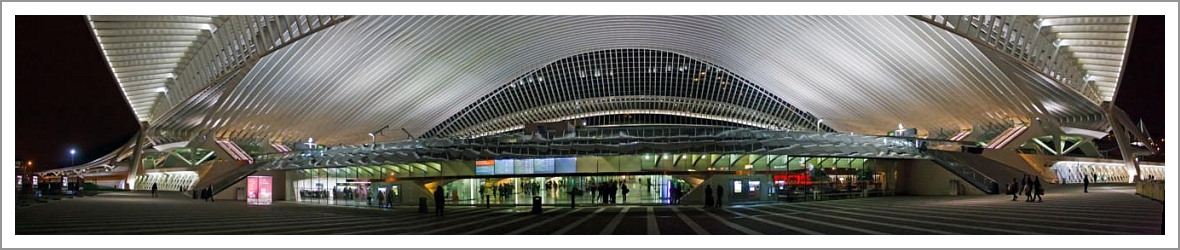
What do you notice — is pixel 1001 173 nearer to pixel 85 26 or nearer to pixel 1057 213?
pixel 1057 213

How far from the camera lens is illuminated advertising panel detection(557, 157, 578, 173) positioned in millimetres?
34625

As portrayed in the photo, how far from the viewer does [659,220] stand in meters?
21.4

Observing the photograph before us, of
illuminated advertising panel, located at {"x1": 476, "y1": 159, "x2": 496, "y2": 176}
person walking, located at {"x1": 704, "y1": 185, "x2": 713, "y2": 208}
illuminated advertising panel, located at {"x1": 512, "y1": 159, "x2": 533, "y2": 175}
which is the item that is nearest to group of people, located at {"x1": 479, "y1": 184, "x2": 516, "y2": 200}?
illuminated advertising panel, located at {"x1": 476, "y1": 159, "x2": 496, "y2": 176}

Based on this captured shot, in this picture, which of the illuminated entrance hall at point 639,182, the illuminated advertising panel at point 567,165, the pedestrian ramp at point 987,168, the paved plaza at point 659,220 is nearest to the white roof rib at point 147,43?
the illuminated entrance hall at point 639,182

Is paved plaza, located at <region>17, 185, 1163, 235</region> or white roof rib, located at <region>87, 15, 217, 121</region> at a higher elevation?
white roof rib, located at <region>87, 15, 217, 121</region>

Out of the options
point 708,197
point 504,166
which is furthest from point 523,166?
point 708,197

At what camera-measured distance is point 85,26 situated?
32.2 meters

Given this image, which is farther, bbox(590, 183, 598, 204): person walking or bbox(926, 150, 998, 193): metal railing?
bbox(926, 150, 998, 193): metal railing

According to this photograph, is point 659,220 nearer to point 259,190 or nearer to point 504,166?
point 504,166

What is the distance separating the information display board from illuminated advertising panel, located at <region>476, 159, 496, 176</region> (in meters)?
8.22

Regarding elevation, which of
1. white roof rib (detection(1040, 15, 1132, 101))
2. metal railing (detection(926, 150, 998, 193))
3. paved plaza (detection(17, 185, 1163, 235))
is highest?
white roof rib (detection(1040, 15, 1132, 101))

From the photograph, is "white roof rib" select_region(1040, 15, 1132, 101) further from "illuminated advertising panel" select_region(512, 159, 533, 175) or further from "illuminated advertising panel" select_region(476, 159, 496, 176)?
"illuminated advertising panel" select_region(476, 159, 496, 176)

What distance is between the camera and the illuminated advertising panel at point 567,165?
34625 millimetres

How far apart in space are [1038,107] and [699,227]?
119 feet
